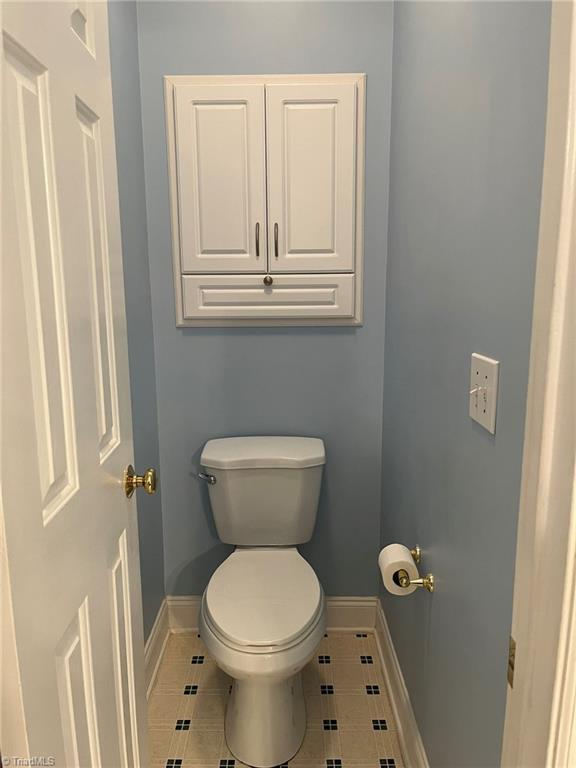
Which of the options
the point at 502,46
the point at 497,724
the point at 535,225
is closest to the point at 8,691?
the point at 497,724

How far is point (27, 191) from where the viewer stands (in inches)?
26.2

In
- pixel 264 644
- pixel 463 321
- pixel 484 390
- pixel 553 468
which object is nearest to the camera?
pixel 553 468

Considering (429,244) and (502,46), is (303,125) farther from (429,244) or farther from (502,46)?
(502,46)

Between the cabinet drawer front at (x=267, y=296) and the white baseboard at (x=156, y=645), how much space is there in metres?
1.13

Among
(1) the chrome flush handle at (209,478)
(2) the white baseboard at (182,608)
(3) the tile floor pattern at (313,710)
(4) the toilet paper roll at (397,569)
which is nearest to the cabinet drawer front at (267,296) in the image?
(1) the chrome flush handle at (209,478)

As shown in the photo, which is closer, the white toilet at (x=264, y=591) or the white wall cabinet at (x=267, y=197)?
the white toilet at (x=264, y=591)

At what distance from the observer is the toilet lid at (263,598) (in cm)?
148

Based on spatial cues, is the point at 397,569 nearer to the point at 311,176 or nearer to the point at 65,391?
the point at 65,391

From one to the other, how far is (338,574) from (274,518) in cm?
45

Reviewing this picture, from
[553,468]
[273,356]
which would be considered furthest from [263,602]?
[553,468]

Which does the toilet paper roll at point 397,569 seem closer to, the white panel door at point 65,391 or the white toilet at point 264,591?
the white toilet at point 264,591

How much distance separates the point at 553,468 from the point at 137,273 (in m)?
1.53

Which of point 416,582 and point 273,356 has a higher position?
point 273,356

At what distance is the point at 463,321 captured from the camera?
42.2 inches
